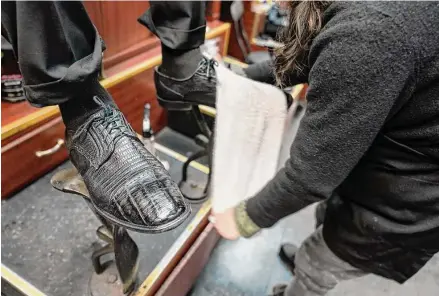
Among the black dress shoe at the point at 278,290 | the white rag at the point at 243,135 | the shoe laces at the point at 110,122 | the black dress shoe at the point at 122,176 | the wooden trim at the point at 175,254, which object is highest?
the shoe laces at the point at 110,122

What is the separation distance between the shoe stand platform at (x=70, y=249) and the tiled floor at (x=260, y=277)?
0.22 feet

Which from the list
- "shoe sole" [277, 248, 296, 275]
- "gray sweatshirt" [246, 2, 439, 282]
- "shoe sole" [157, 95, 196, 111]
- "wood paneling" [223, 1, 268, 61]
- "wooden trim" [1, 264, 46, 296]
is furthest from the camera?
"wood paneling" [223, 1, 268, 61]

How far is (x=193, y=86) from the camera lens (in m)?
0.75

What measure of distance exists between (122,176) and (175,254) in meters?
0.37

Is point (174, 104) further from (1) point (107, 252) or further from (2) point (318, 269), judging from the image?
(2) point (318, 269)

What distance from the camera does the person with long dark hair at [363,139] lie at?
391mm

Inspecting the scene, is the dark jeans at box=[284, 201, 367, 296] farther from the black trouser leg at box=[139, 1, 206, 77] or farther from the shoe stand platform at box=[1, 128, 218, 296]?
the black trouser leg at box=[139, 1, 206, 77]

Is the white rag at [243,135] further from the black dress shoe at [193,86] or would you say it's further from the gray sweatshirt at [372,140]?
the gray sweatshirt at [372,140]

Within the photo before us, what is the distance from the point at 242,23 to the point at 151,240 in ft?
4.09

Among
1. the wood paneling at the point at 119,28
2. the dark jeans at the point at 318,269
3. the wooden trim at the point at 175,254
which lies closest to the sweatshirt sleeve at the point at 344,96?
the dark jeans at the point at 318,269

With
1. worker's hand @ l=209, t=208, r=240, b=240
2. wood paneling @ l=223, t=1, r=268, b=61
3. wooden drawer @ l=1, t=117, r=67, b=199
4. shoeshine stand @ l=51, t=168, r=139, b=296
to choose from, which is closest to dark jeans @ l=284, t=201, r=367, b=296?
worker's hand @ l=209, t=208, r=240, b=240

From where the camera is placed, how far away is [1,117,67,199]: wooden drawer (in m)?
0.84

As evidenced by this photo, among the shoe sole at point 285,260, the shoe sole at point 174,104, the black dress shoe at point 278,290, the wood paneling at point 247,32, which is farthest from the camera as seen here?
Result: the wood paneling at point 247,32

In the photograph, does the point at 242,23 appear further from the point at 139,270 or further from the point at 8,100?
the point at 139,270
